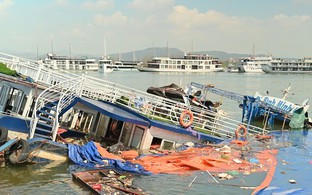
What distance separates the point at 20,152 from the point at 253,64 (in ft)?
440

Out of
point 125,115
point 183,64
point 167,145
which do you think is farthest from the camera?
point 183,64

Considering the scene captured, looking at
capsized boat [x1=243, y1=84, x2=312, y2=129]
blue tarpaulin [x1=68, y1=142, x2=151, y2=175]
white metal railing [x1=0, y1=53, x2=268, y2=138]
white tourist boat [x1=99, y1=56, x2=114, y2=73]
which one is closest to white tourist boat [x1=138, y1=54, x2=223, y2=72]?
white tourist boat [x1=99, y1=56, x2=114, y2=73]

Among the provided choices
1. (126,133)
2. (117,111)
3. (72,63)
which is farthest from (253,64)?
(117,111)

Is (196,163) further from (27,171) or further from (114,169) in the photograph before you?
(27,171)

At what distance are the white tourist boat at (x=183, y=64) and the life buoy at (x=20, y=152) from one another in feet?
389

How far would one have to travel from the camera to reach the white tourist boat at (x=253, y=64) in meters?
139

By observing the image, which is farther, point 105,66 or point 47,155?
point 105,66

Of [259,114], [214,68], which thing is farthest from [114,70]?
[259,114]

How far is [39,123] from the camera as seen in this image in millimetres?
15602

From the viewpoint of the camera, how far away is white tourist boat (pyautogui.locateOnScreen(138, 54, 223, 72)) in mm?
132375

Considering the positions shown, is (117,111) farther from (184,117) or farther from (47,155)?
(47,155)

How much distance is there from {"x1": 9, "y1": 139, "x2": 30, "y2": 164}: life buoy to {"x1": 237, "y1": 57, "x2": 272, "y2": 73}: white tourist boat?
436 ft

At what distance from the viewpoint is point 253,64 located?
140 meters

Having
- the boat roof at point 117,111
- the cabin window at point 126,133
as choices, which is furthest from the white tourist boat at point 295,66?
the boat roof at point 117,111
